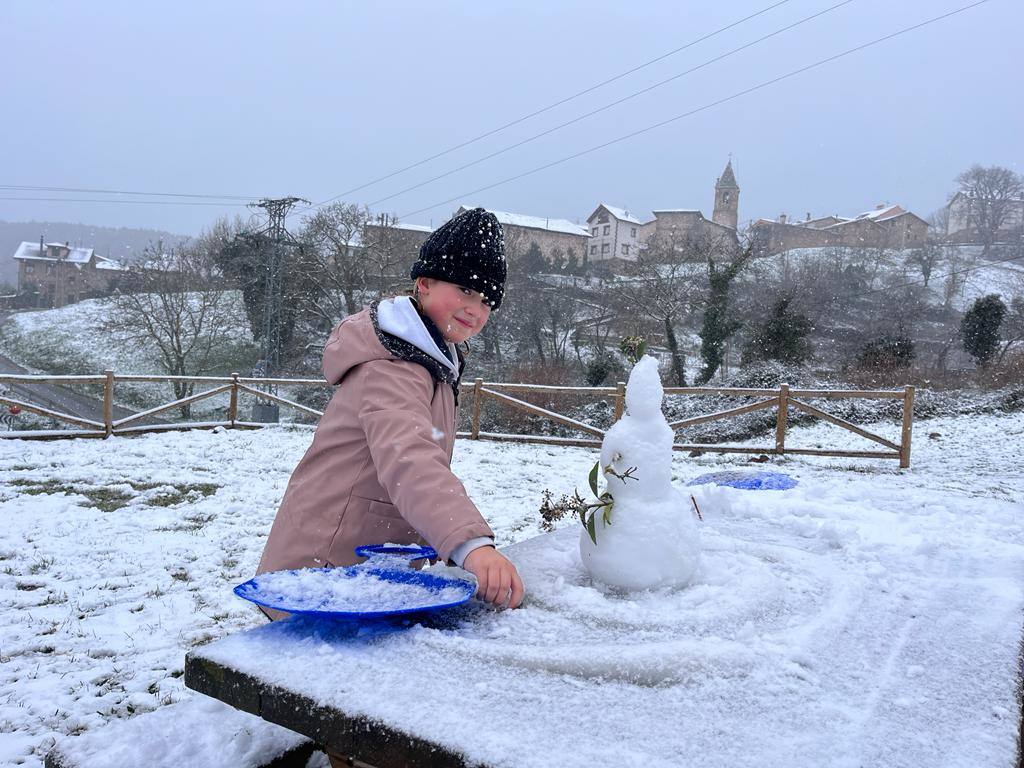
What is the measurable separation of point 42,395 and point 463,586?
103 feet

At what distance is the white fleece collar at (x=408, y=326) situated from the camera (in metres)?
1.59

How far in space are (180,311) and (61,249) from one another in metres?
46.7

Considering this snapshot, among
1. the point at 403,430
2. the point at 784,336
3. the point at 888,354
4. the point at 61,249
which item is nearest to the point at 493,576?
the point at 403,430

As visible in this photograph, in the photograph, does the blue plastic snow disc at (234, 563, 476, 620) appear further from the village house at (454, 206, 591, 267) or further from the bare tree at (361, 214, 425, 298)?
the village house at (454, 206, 591, 267)

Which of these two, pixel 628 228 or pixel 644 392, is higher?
pixel 628 228

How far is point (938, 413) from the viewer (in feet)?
48.4

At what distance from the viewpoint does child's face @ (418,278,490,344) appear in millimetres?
1718

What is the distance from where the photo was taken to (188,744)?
1367mm

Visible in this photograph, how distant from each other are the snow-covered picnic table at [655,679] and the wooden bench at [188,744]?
0.36 meters

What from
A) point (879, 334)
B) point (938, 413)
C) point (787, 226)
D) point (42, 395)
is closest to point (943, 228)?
point (787, 226)

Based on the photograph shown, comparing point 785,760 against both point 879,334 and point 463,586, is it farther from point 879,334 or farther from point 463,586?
point 879,334

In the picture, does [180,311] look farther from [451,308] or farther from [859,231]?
[859,231]

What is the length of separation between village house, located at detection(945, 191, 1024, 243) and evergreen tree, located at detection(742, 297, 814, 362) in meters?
31.0

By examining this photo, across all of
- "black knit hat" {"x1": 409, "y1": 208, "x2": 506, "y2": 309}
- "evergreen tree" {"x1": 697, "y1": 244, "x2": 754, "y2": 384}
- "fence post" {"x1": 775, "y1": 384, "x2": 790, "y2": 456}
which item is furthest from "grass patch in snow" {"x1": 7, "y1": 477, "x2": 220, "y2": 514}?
"evergreen tree" {"x1": 697, "y1": 244, "x2": 754, "y2": 384}
